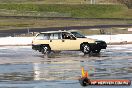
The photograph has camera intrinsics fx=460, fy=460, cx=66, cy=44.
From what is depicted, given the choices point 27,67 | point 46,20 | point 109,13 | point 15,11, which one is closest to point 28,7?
point 15,11

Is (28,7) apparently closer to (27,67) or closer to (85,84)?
(27,67)

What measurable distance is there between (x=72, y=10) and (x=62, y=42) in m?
72.2

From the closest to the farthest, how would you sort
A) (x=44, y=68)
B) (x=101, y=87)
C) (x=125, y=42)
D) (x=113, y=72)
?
1. (x=101, y=87)
2. (x=113, y=72)
3. (x=44, y=68)
4. (x=125, y=42)

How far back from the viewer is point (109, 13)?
10050 cm

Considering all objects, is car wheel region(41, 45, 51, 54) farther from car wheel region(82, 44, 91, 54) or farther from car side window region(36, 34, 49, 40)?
car wheel region(82, 44, 91, 54)

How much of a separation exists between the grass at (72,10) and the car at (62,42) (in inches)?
2458

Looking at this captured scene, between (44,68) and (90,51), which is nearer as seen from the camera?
(44,68)

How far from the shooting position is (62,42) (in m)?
31.1

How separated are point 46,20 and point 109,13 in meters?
24.8

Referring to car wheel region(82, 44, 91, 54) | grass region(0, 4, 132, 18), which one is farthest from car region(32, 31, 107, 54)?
grass region(0, 4, 132, 18)

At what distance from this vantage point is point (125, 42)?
40094mm

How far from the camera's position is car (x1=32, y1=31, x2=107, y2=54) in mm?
30516

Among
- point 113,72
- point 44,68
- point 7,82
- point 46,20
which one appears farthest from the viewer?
point 46,20

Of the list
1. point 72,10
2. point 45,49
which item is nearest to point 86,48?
point 45,49
